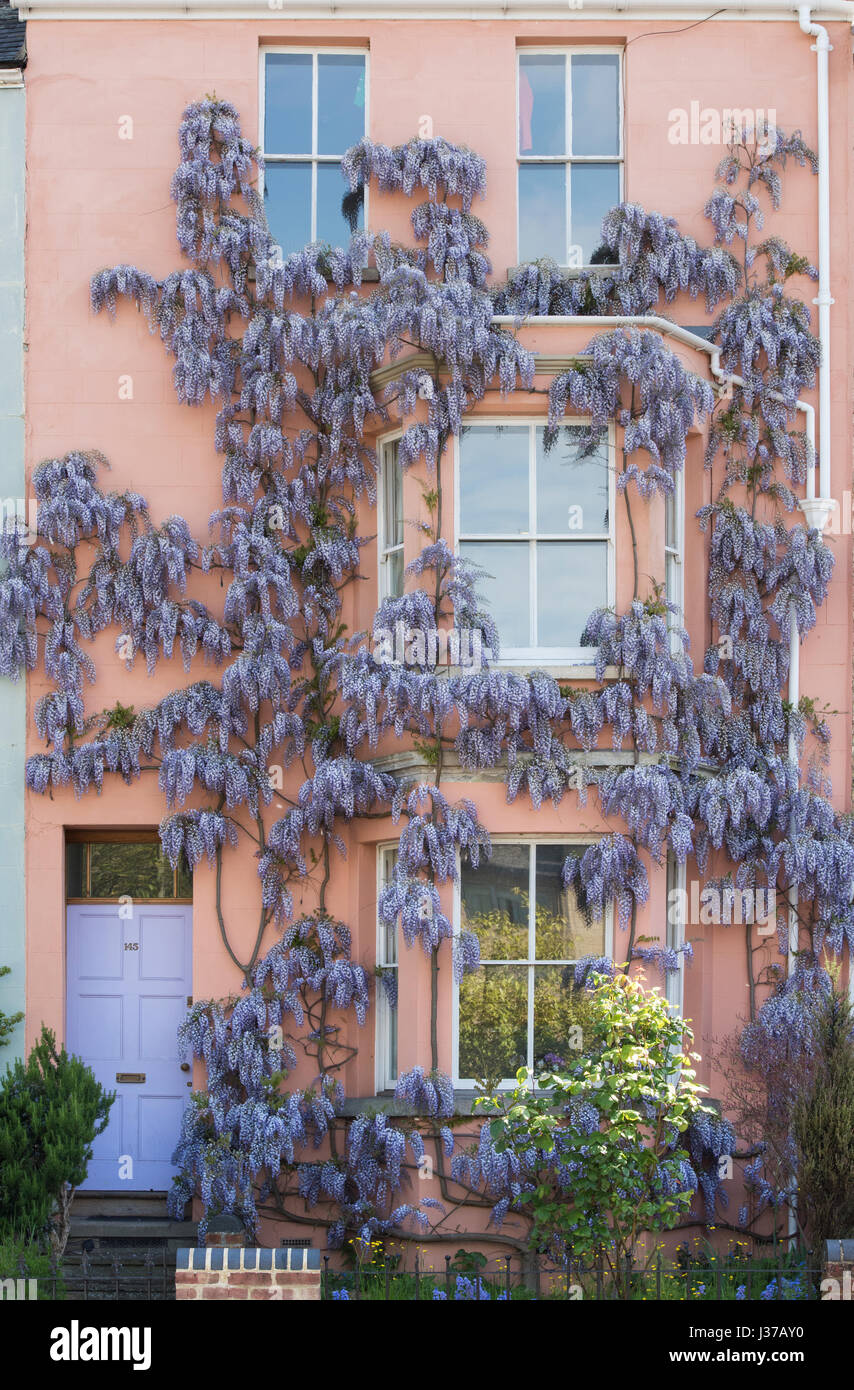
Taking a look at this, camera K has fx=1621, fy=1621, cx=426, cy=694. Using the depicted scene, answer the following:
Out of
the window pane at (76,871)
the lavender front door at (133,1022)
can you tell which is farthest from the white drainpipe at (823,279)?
the window pane at (76,871)

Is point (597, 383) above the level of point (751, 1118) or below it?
above

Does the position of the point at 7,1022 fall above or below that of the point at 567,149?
below

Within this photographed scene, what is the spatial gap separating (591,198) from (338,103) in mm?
2021

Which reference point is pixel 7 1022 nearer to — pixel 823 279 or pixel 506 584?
pixel 506 584

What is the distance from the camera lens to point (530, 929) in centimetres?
1072

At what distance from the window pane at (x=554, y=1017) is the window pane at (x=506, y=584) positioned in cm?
228

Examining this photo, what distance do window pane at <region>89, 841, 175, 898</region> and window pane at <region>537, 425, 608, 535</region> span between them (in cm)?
365

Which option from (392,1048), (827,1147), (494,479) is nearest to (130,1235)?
(392,1048)

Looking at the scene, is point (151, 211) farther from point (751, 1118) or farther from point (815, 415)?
point (751, 1118)

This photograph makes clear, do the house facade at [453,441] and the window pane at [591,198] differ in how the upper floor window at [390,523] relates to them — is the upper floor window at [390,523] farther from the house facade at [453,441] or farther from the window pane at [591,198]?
the window pane at [591,198]

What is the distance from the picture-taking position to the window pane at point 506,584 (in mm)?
11016

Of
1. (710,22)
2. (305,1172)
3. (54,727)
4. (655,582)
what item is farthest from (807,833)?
(710,22)
